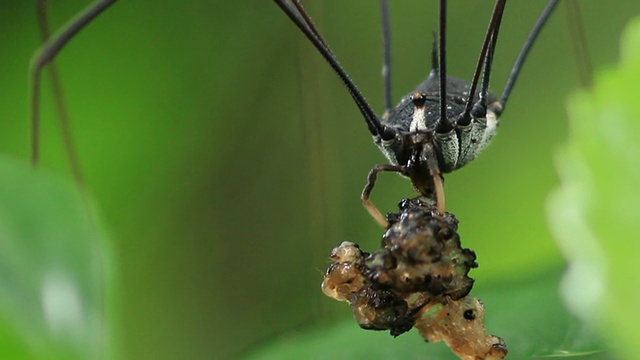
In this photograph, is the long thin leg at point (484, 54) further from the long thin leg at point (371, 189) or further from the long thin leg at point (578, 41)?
the long thin leg at point (578, 41)

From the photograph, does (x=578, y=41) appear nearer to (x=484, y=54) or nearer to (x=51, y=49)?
(x=484, y=54)

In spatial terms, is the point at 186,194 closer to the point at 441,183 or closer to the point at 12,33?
the point at 12,33

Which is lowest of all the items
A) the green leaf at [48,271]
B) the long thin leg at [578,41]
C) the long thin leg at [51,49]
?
the green leaf at [48,271]

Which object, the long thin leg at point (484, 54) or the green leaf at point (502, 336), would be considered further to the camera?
the long thin leg at point (484, 54)

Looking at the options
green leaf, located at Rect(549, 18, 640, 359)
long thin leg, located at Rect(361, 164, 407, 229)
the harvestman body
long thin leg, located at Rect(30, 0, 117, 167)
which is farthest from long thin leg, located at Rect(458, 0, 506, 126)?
green leaf, located at Rect(549, 18, 640, 359)

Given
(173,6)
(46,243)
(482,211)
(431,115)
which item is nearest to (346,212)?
(482,211)

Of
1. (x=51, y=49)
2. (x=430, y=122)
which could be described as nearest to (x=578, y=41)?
(x=430, y=122)

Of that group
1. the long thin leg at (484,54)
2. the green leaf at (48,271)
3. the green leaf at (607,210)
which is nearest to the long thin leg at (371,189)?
the long thin leg at (484,54)
